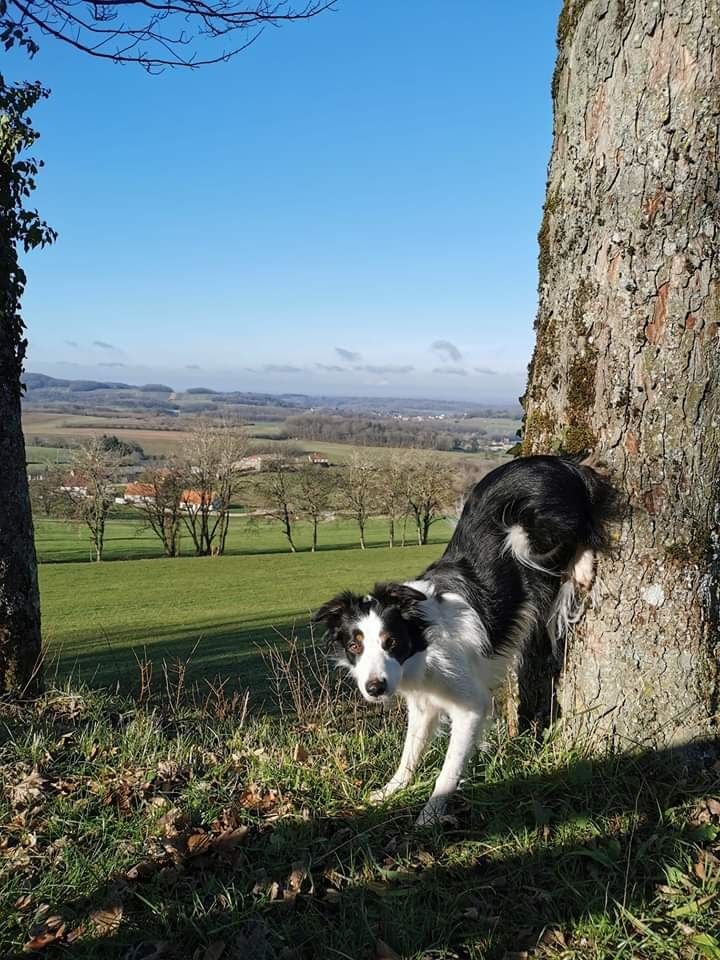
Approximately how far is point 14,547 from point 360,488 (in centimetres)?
4843

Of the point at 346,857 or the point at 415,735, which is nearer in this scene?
the point at 346,857

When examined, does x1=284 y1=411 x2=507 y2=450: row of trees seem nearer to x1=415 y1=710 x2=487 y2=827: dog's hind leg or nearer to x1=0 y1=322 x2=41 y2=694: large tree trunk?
x1=0 y1=322 x2=41 y2=694: large tree trunk

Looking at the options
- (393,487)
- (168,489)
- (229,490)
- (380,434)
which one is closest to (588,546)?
(168,489)

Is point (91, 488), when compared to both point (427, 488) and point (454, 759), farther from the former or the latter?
point (454, 759)

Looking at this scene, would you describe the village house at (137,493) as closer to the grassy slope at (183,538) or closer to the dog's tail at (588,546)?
the grassy slope at (183,538)

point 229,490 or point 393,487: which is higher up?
point 393,487

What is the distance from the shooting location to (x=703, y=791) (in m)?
3.18

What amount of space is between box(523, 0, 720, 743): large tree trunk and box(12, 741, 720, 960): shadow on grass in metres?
0.47

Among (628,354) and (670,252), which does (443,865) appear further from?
(670,252)

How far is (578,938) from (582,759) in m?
0.89

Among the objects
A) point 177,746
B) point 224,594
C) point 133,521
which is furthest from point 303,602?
point 177,746

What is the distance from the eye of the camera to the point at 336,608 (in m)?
3.70

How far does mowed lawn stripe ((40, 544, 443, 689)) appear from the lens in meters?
18.9

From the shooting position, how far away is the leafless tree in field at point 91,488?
47.6 meters
